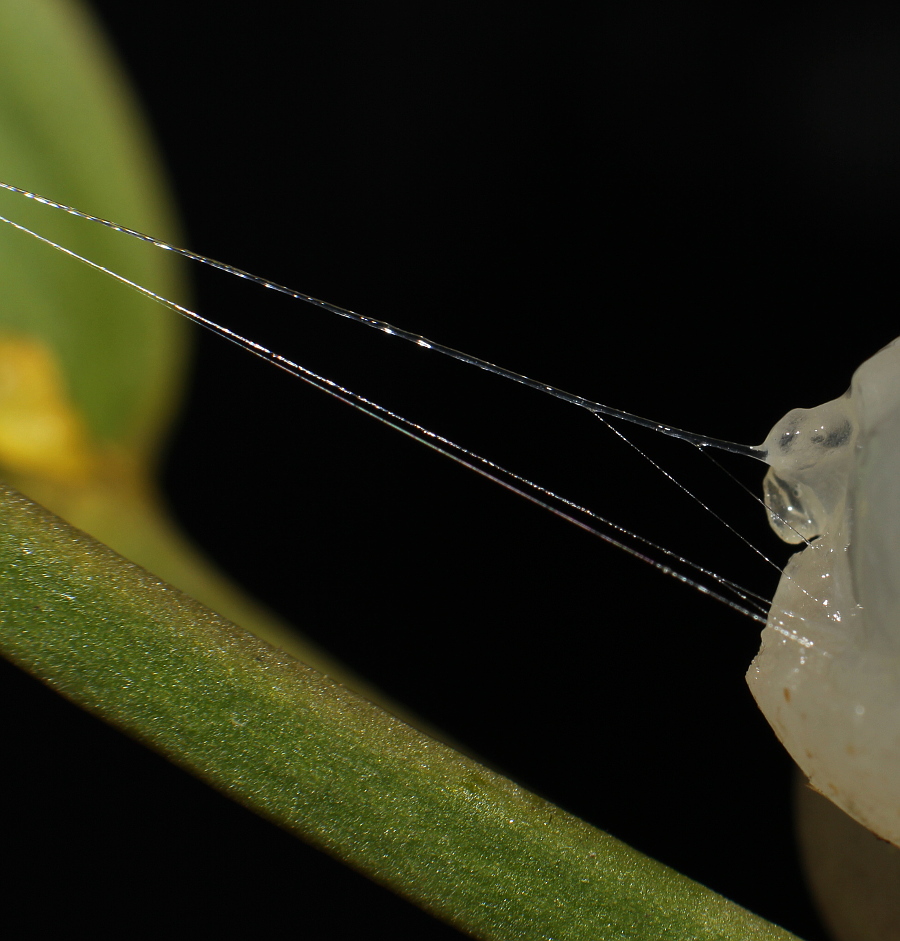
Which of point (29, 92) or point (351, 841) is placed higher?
point (29, 92)

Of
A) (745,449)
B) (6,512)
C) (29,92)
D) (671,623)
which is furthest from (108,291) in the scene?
(671,623)

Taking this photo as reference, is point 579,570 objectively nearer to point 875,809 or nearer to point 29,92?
point 875,809

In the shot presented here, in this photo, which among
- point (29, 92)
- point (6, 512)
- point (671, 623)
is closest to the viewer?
point (6, 512)

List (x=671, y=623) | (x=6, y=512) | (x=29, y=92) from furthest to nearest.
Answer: (x=671, y=623) < (x=29, y=92) < (x=6, y=512)

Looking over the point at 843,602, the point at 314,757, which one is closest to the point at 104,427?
the point at 314,757
